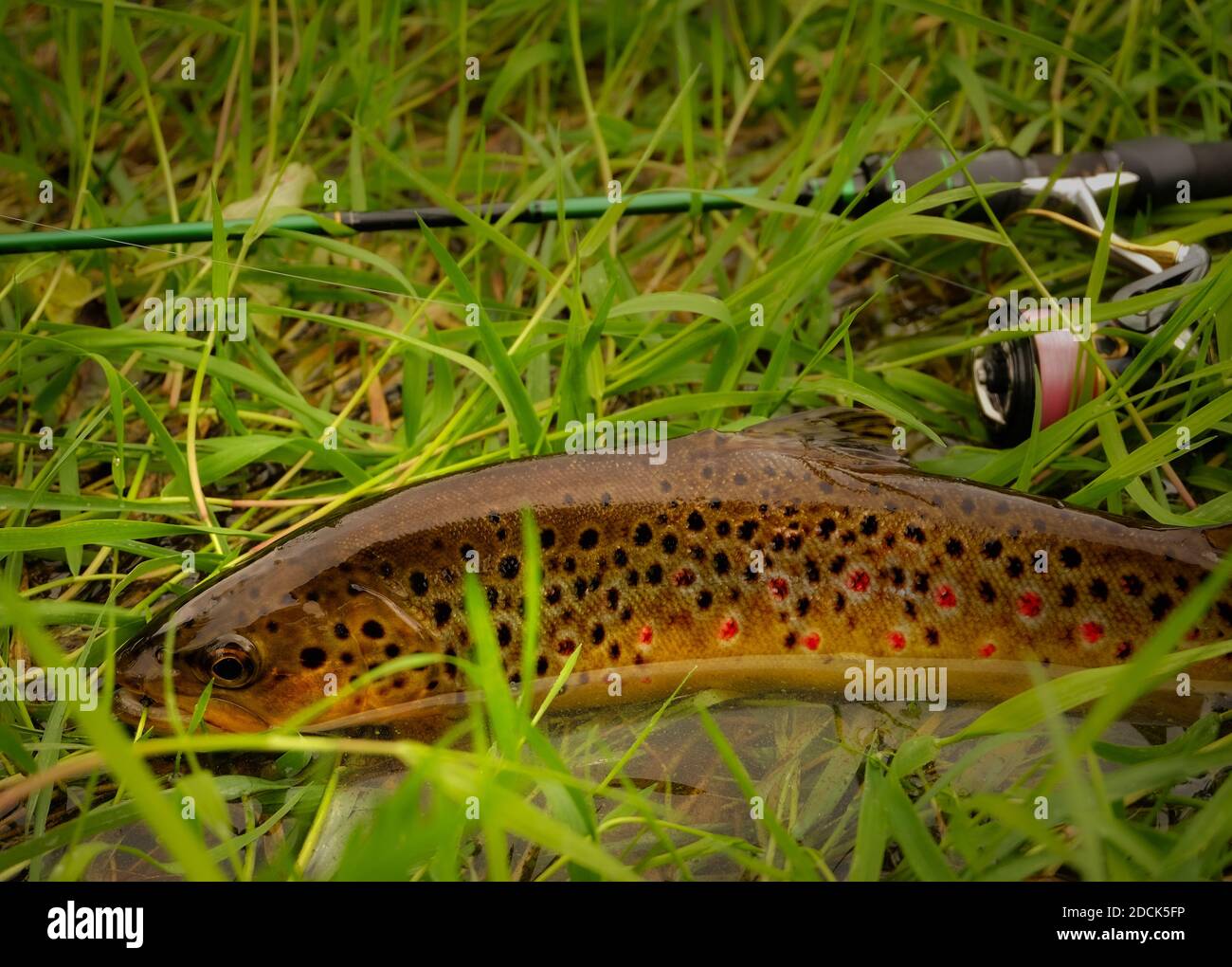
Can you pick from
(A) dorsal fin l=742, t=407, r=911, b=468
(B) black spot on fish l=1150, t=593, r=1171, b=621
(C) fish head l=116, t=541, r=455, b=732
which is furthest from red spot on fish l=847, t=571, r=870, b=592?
(C) fish head l=116, t=541, r=455, b=732

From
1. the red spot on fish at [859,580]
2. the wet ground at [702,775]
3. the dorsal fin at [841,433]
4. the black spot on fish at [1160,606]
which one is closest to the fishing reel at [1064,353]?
the dorsal fin at [841,433]

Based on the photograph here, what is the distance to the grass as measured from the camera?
2.26 m

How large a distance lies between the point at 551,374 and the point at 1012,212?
187 cm

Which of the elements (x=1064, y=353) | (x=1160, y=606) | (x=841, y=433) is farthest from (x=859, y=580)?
(x=1064, y=353)

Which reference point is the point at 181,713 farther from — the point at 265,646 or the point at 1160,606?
the point at 1160,606

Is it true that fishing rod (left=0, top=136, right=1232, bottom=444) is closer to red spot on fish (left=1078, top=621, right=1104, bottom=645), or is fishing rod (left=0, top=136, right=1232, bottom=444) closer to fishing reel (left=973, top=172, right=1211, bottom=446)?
fishing reel (left=973, top=172, right=1211, bottom=446)

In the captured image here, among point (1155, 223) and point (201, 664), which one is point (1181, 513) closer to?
point (1155, 223)

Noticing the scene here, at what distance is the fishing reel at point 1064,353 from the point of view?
3.21m

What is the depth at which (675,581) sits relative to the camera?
2838mm

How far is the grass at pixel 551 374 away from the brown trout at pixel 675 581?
199mm

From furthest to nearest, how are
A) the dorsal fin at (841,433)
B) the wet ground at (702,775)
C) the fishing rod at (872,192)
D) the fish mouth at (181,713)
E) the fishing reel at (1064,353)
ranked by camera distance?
1. the fishing rod at (872,192)
2. the fishing reel at (1064,353)
3. the dorsal fin at (841,433)
4. the fish mouth at (181,713)
5. the wet ground at (702,775)

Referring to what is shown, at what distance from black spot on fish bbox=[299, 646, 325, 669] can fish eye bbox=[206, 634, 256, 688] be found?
0.13 m

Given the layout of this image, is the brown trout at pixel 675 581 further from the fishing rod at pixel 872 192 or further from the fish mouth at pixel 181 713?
the fishing rod at pixel 872 192
